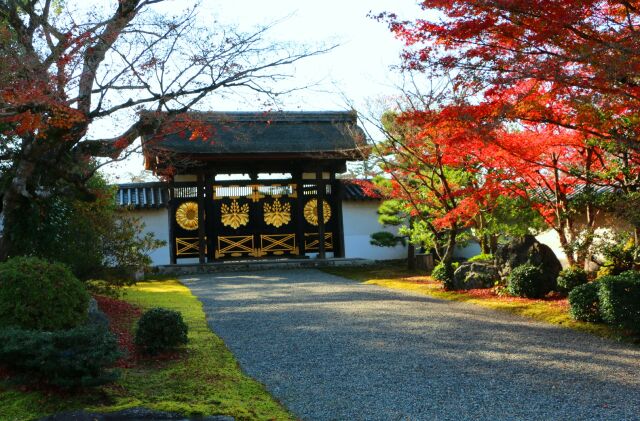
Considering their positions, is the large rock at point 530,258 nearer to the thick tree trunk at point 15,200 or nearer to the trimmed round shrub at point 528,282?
the trimmed round shrub at point 528,282

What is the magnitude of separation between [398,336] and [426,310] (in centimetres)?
234

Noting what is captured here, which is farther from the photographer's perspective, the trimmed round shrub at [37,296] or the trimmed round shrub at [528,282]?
the trimmed round shrub at [528,282]

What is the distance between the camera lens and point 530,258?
1110cm

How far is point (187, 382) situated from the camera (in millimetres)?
5621

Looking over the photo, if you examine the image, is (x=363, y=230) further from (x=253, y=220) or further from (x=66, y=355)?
(x=66, y=355)

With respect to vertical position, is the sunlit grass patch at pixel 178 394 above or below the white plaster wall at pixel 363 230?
below

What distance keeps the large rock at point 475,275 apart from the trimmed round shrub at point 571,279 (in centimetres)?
183

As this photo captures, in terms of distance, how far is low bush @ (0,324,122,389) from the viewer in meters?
4.81

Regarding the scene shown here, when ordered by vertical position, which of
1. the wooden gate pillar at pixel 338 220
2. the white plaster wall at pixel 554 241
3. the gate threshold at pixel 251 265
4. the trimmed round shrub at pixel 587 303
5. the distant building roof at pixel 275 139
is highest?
the distant building roof at pixel 275 139

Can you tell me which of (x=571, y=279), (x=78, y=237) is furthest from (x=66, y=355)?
(x=571, y=279)

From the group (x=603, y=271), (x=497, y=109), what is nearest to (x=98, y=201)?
(x=497, y=109)

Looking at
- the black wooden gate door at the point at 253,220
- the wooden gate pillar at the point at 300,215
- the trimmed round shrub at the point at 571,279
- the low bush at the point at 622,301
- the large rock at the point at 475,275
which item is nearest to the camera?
the low bush at the point at 622,301

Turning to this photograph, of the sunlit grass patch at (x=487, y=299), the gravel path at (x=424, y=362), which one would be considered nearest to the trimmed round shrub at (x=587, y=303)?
the sunlit grass patch at (x=487, y=299)

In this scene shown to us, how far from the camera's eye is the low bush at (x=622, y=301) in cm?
757
